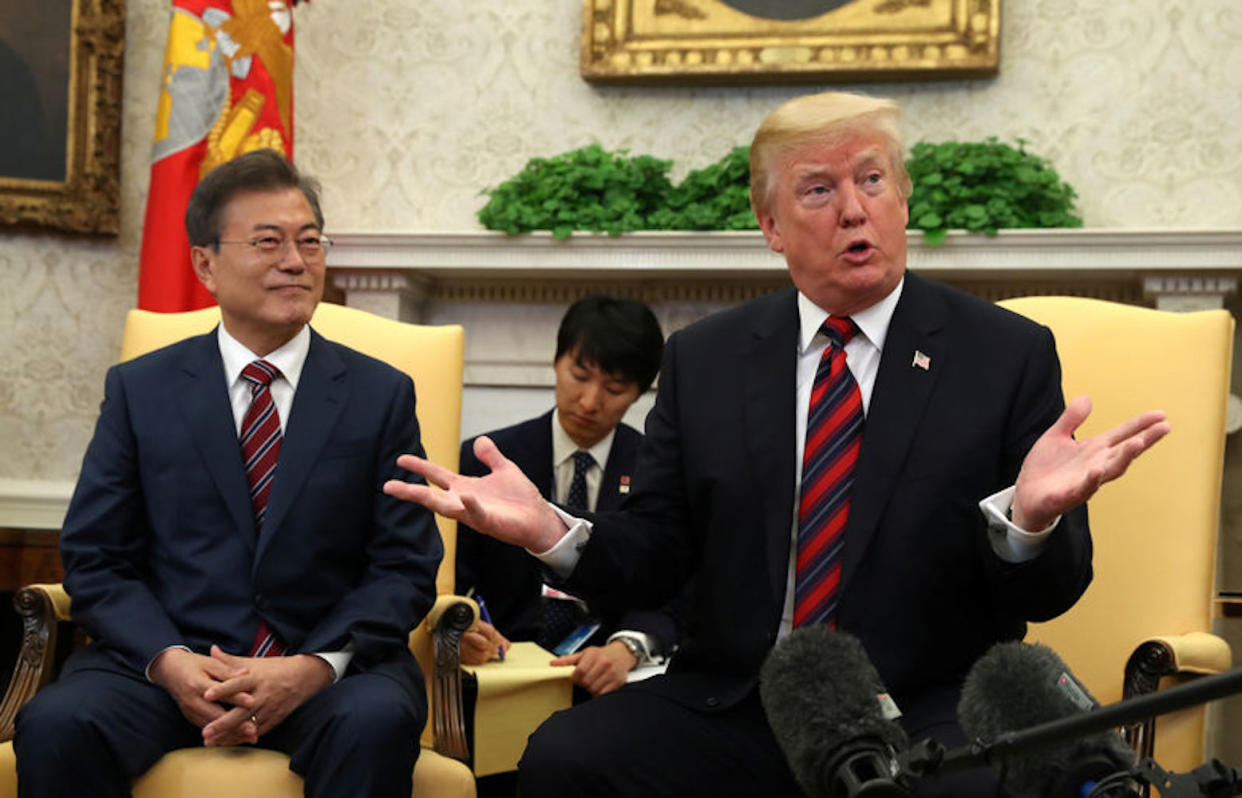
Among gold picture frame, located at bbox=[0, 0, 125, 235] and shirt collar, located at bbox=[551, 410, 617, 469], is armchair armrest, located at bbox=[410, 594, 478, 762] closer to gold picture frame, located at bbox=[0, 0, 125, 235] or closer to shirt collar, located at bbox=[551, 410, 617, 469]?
shirt collar, located at bbox=[551, 410, 617, 469]

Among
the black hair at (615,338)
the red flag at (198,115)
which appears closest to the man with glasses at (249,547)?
the black hair at (615,338)

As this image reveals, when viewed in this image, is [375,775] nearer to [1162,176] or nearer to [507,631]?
[507,631]

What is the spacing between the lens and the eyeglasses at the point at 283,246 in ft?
8.77

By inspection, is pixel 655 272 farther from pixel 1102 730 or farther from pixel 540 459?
pixel 1102 730

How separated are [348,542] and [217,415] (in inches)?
13.9

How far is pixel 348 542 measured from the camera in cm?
256

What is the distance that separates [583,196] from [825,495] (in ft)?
8.18

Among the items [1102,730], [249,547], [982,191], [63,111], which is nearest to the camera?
[1102,730]

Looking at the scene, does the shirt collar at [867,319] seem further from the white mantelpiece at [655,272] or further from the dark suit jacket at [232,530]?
the white mantelpiece at [655,272]

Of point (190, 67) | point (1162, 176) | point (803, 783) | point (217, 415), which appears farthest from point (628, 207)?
point (803, 783)

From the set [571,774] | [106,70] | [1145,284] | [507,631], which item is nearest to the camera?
[571,774]

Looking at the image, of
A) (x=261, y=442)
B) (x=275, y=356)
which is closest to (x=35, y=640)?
(x=261, y=442)

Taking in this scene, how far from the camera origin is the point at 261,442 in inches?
101

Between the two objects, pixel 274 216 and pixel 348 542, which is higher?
pixel 274 216
